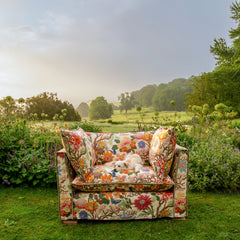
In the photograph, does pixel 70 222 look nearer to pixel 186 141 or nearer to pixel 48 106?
pixel 186 141

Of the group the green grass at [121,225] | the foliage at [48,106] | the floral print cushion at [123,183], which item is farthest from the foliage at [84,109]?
the floral print cushion at [123,183]

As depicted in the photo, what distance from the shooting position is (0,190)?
3.22m

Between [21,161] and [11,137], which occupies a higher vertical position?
[11,137]

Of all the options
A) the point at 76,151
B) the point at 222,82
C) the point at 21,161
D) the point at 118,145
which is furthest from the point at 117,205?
the point at 222,82

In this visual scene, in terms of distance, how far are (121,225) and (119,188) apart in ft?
1.26

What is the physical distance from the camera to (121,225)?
7.31ft

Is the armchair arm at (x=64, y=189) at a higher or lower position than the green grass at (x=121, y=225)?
higher

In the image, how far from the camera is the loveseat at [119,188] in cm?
222

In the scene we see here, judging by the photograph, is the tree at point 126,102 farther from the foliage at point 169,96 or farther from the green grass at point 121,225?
the green grass at point 121,225

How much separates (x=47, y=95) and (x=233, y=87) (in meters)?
12.7

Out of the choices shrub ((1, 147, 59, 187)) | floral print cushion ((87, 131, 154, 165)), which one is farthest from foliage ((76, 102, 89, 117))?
floral print cushion ((87, 131, 154, 165))

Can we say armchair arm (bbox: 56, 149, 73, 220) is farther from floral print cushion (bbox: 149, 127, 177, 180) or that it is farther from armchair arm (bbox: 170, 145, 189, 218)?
armchair arm (bbox: 170, 145, 189, 218)

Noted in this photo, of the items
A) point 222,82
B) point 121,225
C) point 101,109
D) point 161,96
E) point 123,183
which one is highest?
point 222,82

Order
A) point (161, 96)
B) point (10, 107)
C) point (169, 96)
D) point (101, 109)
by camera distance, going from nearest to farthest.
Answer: point (10, 107)
point (101, 109)
point (161, 96)
point (169, 96)
